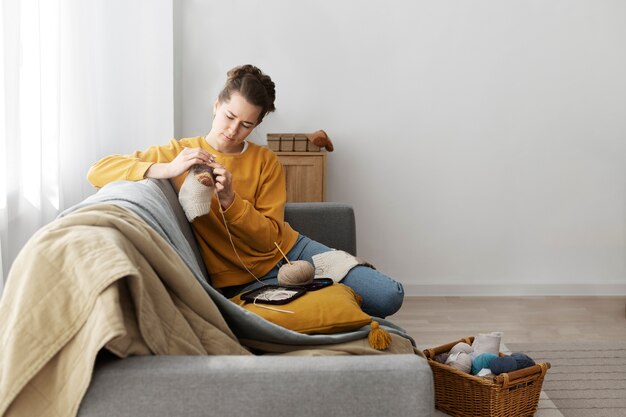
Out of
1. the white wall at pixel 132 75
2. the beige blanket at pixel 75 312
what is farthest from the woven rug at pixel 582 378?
the white wall at pixel 132 75

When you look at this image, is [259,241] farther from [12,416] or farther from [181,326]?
[12,416]

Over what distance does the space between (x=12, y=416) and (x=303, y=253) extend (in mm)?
1562

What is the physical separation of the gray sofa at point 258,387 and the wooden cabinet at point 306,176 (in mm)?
2627

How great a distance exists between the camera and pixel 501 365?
246 cm

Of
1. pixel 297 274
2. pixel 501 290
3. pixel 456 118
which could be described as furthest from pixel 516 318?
pixel 297 274

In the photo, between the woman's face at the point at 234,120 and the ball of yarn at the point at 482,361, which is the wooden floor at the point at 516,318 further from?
the woman's face at the point at 234,120

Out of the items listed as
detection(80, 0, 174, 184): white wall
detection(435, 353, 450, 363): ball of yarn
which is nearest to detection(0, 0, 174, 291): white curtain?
detection(80, 0, 174, 184): white wall

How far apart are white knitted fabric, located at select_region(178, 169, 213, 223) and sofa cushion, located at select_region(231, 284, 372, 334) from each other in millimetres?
329

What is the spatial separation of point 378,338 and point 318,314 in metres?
0.17

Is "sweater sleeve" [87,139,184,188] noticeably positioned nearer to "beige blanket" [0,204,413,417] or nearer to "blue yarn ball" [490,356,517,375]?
"beige blanket" [0,204,413,417]

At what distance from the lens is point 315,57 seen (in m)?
4.12

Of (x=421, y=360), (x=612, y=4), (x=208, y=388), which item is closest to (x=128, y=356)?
(x=208, y=388)

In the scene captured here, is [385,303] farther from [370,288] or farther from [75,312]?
[75,312]

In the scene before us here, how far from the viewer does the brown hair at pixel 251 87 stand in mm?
2510
